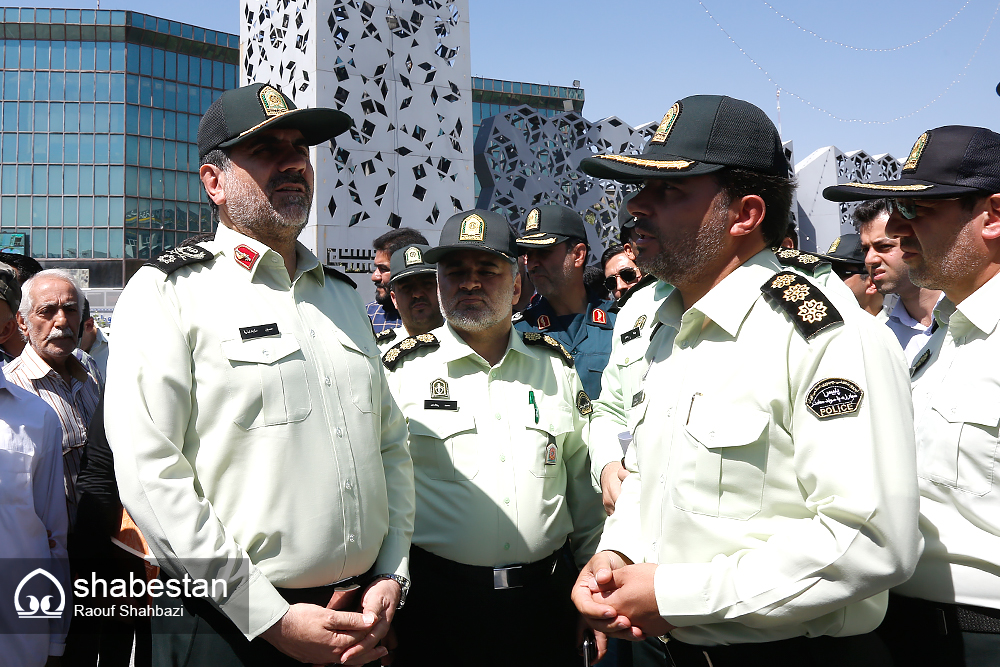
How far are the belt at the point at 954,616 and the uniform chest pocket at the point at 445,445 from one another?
1.55 m

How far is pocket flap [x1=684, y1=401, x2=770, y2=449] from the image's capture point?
1.68 metres

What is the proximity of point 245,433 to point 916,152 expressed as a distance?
2246 millimetres

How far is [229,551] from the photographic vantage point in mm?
1934

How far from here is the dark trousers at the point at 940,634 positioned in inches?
75.2

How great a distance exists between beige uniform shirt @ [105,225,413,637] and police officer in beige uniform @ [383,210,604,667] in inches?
20.5

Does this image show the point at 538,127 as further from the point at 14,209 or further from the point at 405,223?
the point at 14,209

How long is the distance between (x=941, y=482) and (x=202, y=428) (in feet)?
6.78

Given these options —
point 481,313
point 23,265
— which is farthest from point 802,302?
point 23,265

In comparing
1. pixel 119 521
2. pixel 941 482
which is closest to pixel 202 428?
pixel 119 521

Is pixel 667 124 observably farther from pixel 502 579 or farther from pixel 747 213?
pixel 502 579

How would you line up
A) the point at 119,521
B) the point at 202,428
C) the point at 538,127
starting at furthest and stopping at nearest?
1. the point at 538,127
2. the point at 119,521
3. the point at 202,428

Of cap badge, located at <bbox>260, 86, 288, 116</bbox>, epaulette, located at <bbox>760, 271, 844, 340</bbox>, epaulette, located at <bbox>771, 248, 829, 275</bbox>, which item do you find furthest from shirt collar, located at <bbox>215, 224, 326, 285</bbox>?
epaulette, located at <bbox>771, 248, 829, 275</bbox>

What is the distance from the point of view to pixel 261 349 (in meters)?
2.14

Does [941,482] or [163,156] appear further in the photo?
[163,156]
